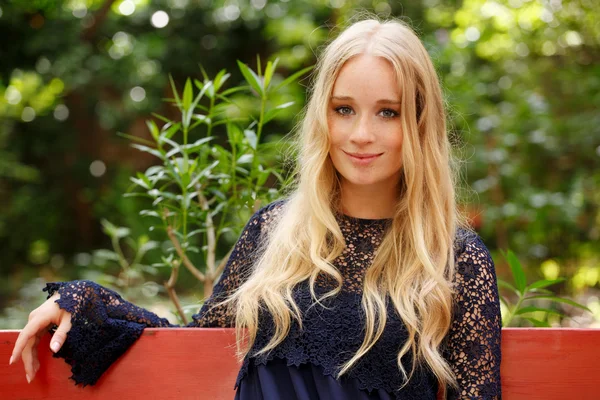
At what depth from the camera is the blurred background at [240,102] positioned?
18.4 feet

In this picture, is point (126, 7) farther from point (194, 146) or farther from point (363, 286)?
point (363, 286)

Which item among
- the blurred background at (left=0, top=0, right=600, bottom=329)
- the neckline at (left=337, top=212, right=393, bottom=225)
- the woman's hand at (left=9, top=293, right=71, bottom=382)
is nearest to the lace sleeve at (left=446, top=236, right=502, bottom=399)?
the neckline at (left=337, top=212, right=393, bottom=225)

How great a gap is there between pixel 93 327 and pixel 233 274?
1.41 ft

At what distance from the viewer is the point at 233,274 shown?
2.03 m

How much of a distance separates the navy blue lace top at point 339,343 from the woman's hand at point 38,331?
0.08 ft

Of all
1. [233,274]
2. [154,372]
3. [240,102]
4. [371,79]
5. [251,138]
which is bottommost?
[240,102]

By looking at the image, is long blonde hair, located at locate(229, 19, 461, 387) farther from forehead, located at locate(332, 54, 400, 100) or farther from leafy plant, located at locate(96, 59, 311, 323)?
leafy plant, located at locate(96, 59, 311, 323)

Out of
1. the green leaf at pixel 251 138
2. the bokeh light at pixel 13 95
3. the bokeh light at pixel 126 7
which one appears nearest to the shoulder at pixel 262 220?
the green leaf at pixel 251 138

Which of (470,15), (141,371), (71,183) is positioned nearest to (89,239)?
(71,183)

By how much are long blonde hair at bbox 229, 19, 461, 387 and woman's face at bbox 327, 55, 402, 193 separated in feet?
0.09

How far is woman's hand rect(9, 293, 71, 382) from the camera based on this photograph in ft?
5.69

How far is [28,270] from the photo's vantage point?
7941 mm

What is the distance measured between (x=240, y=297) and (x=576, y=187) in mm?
4329

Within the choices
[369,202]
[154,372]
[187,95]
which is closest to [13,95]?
[187,95]
